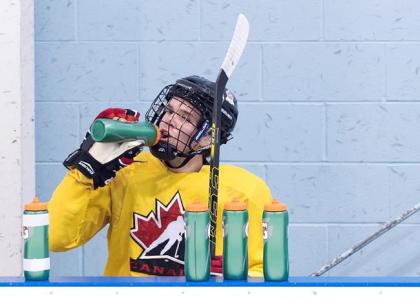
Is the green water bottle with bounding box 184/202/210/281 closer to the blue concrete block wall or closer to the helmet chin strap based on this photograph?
the helmet chin strap

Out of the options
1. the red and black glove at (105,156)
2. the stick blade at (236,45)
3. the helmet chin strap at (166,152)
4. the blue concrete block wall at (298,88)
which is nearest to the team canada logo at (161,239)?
the helmet chin strap at (166,152)

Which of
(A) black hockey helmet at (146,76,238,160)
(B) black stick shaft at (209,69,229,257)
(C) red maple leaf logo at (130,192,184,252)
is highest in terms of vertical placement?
(A) black hockey helmet at (146,76,238,160)

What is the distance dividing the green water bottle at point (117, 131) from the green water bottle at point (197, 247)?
11.6 inches

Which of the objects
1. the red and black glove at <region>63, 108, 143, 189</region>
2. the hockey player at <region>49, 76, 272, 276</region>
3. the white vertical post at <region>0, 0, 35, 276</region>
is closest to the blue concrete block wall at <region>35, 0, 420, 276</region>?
the white vertical post at <region>0, 0, 35, 276</region>

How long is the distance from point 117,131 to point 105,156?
0.08 metres

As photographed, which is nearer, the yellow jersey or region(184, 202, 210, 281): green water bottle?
region(184, 202, 210, 281): green water bottle

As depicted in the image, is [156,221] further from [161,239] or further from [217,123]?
[217,123]

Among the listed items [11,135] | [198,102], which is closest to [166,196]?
[198,102]

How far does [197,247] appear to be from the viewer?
5.97 ft

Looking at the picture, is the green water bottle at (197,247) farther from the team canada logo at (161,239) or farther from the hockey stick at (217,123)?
the team canada logo at (161,239)

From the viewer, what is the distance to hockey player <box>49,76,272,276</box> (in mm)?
2250

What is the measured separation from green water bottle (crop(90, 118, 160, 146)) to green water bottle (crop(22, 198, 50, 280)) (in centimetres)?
23

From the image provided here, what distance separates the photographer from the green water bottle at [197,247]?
182 cm
